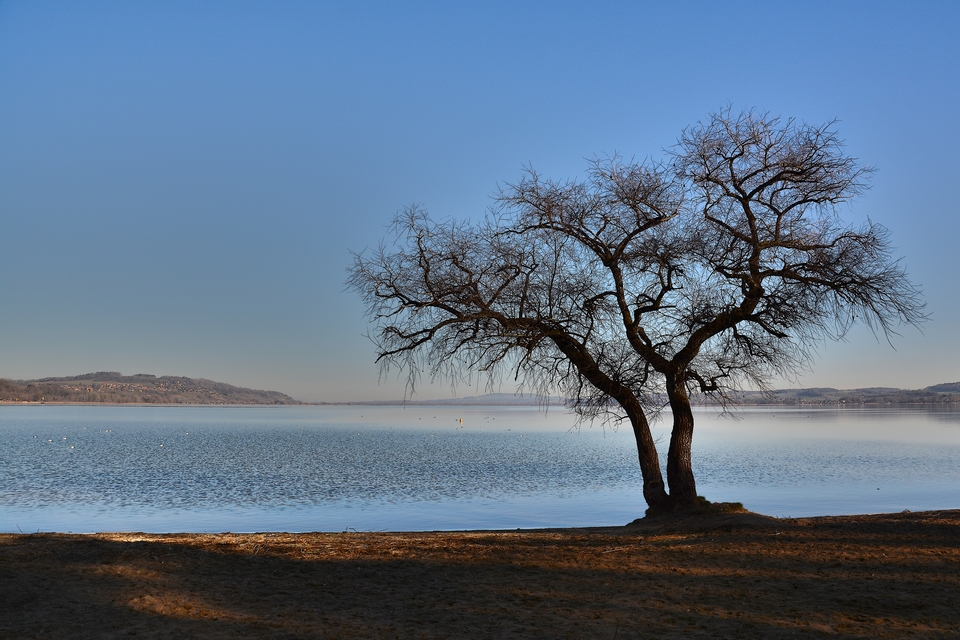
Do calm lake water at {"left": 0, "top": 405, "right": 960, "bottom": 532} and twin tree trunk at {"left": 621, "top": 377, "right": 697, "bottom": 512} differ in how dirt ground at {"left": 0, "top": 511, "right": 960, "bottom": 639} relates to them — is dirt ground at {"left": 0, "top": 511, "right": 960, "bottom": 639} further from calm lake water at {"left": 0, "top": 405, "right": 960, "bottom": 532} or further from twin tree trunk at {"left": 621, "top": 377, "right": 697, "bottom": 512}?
calm lake water at {"left": 0, "top": 405, "right": 960, "bottom": 532}

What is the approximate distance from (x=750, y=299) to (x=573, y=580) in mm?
7975

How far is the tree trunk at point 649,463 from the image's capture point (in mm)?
14898

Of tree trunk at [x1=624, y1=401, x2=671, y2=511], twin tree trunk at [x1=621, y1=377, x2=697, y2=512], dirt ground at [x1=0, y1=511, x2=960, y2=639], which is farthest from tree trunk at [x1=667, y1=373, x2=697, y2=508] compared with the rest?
dirt ground at [x1=0, y1=511, x2=960, y2=639]

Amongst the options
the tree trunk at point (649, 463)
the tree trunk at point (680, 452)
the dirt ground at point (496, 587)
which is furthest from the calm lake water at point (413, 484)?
the dirt ground at point (496, 587)

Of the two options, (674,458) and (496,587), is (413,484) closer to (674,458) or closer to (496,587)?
(674,458)

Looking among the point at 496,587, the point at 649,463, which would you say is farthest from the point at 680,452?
the point at 496,587

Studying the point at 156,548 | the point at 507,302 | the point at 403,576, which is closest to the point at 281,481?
the point at 507,302

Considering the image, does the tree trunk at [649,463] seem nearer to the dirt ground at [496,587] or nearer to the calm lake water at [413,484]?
the calm lake water at [413,484]

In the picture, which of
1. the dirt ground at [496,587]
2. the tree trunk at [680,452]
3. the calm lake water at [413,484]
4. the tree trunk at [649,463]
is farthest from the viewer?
the calm lake water at [413,484]

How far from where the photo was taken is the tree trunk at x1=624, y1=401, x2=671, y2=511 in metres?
14.9

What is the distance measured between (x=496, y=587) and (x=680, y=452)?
775 cm

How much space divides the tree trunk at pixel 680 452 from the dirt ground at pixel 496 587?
10.5 ft

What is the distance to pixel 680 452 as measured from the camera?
14.7 m

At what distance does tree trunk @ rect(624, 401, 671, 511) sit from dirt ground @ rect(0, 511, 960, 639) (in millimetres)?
3448
